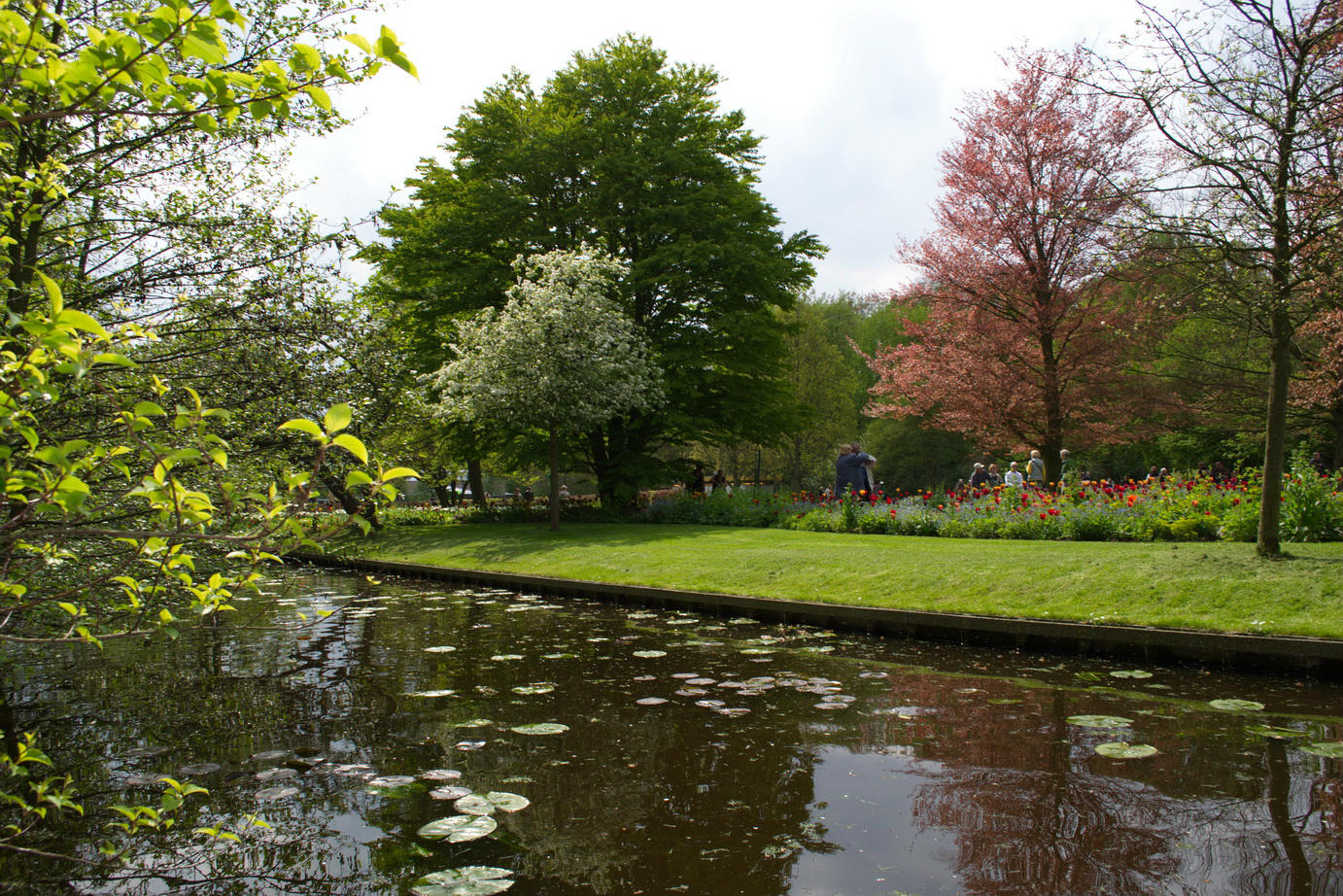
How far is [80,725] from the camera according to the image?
5848 millimetres

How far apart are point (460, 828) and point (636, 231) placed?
22968 millimetres

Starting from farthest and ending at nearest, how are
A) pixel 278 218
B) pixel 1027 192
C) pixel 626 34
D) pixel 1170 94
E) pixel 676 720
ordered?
pixel 626 34, pixel 1027 192, pixel 1170 94, pixel 278 218, pixel 676 720

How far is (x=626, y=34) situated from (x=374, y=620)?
2302 centimetres

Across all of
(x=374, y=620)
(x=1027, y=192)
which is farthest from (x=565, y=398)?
(x=1027, y=192)

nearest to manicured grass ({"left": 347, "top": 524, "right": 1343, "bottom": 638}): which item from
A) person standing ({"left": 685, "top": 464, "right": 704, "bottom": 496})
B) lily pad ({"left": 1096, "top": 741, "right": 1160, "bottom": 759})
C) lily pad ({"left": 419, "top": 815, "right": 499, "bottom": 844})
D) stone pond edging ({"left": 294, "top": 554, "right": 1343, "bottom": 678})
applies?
stone pond edging ({"left": 294, "top": 554, "right": 1343, "bottom": 678})

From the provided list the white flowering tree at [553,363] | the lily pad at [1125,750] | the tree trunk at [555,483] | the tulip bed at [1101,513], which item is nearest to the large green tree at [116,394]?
the lily pad at [1125,750]

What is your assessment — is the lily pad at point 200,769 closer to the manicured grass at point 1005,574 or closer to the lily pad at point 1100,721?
the lily pad at point 1100,721

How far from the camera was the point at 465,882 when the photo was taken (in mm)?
3402

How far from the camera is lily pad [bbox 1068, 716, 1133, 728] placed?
5414 millimetres

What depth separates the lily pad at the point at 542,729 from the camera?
549 cm

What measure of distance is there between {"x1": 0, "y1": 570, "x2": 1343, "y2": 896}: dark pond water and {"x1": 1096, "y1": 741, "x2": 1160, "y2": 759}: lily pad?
6 centimetres

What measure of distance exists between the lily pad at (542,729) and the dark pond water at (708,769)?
0.07 ft

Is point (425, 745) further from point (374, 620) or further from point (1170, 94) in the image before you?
point (1170, 94)

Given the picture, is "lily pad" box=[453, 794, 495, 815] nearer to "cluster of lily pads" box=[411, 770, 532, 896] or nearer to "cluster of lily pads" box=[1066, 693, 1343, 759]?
"cluster of lily pads" box=[411, 770, 532, 896]
